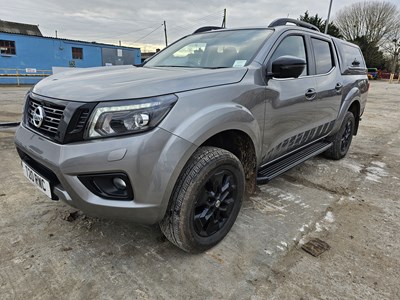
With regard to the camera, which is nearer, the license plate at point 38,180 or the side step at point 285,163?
the license plate at point 38,180

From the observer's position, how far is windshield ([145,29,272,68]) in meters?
2.58

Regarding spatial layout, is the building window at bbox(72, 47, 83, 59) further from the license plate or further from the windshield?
the license plate

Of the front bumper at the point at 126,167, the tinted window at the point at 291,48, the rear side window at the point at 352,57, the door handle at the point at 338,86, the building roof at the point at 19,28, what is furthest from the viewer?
A: the building roof at the point at 19,28

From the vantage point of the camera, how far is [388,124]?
25.7 ft

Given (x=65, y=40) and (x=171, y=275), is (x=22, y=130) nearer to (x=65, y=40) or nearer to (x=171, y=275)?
(x=171, y=275)

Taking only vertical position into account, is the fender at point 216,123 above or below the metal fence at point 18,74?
below

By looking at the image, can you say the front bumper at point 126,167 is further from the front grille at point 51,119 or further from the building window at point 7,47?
the building window at point 7,47

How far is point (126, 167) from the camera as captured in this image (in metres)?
1.63

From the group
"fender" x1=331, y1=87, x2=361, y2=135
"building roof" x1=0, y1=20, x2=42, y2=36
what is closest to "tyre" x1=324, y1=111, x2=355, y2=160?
"fender" x1=331, y1=87, x2=361, y2=135

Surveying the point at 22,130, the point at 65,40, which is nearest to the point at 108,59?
the point at 65,40

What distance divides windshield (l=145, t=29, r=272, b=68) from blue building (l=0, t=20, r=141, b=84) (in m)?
23.1

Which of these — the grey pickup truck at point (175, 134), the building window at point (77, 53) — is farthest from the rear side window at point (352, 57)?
the building window at point (77, 53)

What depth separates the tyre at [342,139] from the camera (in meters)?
4.22

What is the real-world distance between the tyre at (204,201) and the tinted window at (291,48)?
3.70 feet
